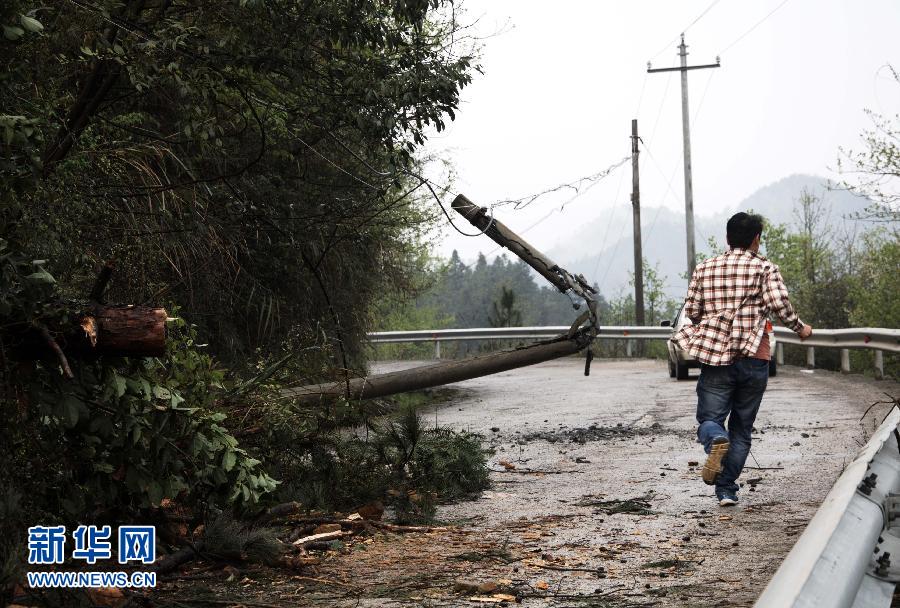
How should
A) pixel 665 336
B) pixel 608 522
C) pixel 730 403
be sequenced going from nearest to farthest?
pixel 608 522 → pixel 730 403 → pixel 665 336

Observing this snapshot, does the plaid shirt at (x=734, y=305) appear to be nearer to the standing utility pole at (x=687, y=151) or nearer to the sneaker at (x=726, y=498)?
the sneaker at (x=726, y=498)

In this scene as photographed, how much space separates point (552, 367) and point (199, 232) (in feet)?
58.2

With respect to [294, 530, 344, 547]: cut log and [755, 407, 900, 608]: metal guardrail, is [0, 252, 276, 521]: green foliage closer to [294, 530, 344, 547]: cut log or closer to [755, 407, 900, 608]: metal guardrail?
[294, 530, 344, 547]: cut log

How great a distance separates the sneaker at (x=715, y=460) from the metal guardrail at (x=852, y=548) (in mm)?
2590

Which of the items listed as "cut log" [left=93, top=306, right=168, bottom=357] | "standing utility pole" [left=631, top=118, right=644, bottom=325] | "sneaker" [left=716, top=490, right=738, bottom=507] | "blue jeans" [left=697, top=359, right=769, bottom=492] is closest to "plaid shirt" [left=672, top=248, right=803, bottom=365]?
"blue jeans" [left=697, top=359, right=769, bottom=492]

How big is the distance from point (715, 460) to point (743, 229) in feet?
6.11

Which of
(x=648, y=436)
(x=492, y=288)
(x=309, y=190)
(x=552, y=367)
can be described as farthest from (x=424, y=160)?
(x=492, y=288)

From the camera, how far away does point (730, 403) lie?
7.83m

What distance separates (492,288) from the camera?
4710 inches

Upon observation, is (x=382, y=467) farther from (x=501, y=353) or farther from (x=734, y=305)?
(x=734, y=305)

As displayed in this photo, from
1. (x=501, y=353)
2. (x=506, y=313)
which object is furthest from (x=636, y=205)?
(x=501, y=353)

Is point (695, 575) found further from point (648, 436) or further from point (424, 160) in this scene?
point (424, 160)

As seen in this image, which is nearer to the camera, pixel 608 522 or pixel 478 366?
pixel 608 522

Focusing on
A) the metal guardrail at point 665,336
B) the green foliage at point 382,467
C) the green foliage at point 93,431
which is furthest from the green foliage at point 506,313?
the green foliage at point 93,431
